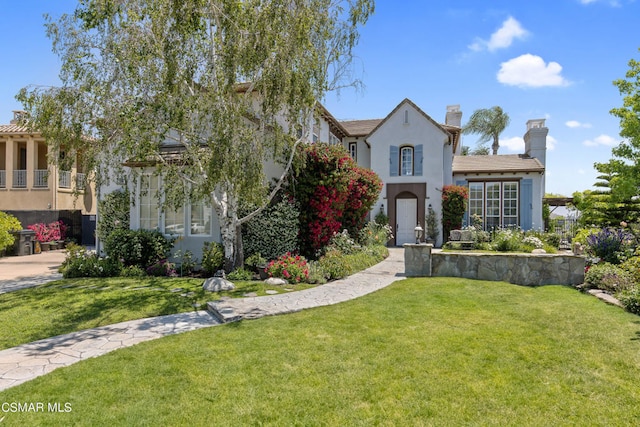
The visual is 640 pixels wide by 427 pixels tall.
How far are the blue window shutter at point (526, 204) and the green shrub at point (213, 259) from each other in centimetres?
1741

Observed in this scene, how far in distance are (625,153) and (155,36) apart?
19860 millimetres

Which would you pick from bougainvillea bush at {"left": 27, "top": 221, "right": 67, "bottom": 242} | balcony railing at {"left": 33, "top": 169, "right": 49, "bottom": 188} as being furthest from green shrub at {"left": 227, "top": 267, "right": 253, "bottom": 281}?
balcony railing at {"left": 33, "top": 169, "right": 49, "bottom": 188}

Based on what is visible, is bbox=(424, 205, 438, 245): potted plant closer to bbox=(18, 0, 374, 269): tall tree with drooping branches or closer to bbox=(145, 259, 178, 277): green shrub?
bbox=(18, 0, 374, 269): tall tree with drooping branches

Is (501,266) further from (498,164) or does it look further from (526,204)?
(498,164)

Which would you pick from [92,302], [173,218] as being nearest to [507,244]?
[173,218]

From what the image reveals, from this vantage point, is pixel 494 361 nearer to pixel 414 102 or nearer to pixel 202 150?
pixel 202 150

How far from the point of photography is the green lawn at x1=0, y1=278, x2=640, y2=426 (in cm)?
368

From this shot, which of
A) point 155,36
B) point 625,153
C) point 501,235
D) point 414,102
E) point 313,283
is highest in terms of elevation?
point 414,102

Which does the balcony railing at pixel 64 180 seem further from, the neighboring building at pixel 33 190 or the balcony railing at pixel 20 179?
the balcony railing at pixel 20 179

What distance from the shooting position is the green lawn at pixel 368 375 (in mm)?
3680

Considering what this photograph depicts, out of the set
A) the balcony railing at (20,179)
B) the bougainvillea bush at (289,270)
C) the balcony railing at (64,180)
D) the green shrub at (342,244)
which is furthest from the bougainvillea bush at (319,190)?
the balcony railing at (20,179)

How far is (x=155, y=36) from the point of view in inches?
338

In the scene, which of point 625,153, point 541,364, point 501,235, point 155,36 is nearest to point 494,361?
point 541,364

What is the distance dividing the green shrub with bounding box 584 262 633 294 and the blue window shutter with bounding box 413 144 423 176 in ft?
38.6
